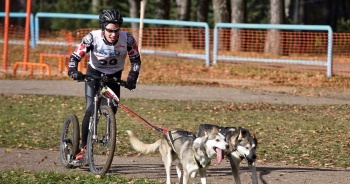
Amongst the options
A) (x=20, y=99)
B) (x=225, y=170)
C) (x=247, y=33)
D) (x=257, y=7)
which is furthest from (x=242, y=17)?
(x=257, y=7)

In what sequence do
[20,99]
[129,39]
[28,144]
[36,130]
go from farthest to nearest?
[20,99] → [36,130] → [28,144] → [129,39]

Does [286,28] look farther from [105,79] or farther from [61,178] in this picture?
[61,178]

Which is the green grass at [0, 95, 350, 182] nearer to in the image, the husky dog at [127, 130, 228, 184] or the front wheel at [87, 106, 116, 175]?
the front wheel at [87, 106, 116, 175]

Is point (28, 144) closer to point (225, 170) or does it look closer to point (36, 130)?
point (36, 130)

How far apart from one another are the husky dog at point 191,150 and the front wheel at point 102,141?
Answer: 624 millimetres

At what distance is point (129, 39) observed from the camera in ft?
36.3

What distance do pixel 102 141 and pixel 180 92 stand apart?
40.5ft

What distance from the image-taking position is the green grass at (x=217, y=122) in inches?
528

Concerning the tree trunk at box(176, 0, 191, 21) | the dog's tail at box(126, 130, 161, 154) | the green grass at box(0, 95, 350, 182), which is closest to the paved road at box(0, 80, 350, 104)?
the green grass at box(0, 95, 350, 182)

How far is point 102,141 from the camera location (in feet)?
35.5

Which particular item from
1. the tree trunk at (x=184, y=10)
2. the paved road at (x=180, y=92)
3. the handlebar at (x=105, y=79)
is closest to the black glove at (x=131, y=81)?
the handlebar at (x=105, y=79)

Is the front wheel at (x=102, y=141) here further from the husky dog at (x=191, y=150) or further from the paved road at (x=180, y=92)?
the paved road at (x=180, y=92)

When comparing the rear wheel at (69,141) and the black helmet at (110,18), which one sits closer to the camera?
the black helmet at (110,18)

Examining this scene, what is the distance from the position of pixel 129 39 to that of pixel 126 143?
3.47 metres
